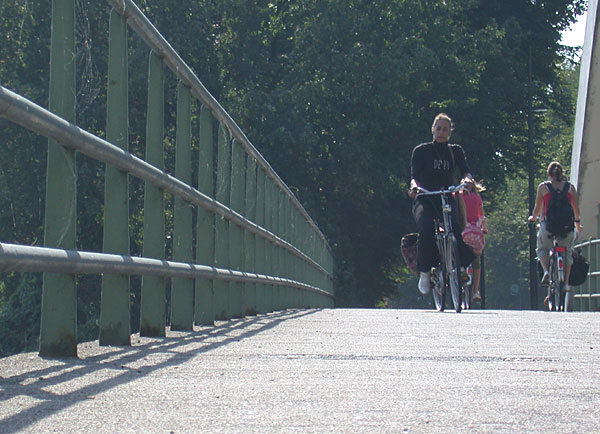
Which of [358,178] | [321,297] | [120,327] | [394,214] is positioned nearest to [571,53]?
[394,214]

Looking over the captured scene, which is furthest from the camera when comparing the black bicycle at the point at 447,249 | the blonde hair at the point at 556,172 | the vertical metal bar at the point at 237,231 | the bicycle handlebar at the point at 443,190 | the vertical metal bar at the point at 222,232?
the blonde hair at the point at 556,172

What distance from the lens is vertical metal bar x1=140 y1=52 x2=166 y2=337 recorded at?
20.4ft

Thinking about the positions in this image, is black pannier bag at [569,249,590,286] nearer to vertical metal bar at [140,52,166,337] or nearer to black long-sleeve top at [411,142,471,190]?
black long-sleeve top at [411,142,471,190]

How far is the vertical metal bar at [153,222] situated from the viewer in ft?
20.4

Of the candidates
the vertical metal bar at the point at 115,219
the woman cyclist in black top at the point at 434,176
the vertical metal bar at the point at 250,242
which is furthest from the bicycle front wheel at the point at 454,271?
the vertical metal bar at the point at 115,219

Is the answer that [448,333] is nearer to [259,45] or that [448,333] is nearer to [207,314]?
[207,314]

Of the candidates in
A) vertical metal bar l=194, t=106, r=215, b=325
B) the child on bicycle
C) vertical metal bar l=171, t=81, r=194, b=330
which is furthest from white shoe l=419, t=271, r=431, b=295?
vertical metal bar l=171, t=81, r=194, b=330

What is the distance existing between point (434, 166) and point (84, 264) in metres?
7.61

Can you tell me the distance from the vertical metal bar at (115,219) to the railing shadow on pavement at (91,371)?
13 centimetres

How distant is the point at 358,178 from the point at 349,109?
6.09 ft

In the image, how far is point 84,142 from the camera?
4.73 m

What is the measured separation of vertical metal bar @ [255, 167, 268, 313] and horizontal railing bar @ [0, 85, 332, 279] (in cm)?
320

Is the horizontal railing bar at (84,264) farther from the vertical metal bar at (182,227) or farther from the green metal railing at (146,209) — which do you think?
the vertical metal bar at (182,227)

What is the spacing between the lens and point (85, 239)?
641 centimetres
